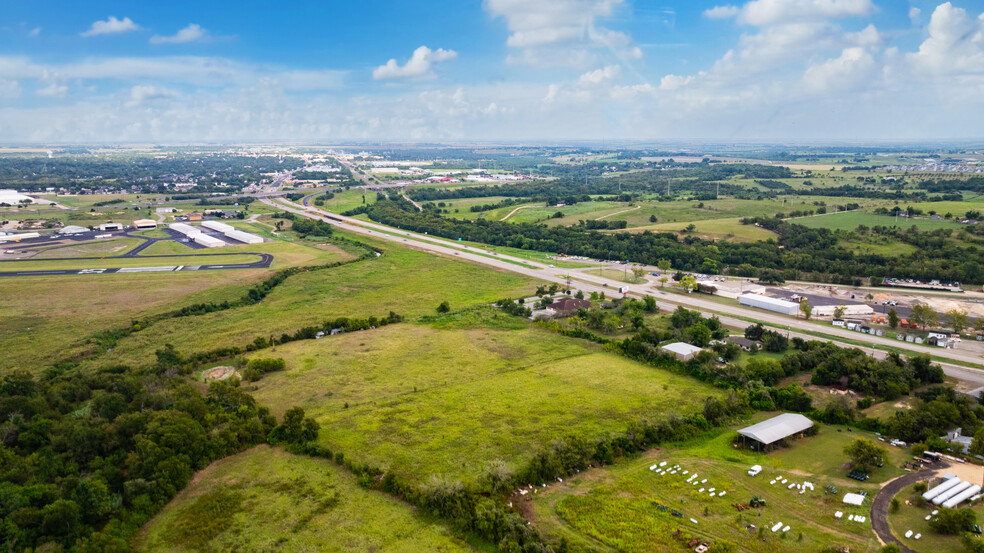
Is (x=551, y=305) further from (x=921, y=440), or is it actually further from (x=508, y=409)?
(x=921, y=440)

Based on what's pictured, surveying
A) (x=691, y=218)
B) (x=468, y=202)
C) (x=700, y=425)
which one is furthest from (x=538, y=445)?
(x=468, y=202)

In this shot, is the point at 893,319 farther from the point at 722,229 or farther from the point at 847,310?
the point at 722,229

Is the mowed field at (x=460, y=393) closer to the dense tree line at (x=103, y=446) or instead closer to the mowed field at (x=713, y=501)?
the mowed field at (x=713, y=501)

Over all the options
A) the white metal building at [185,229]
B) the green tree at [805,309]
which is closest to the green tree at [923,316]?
the green tree at [805,309]

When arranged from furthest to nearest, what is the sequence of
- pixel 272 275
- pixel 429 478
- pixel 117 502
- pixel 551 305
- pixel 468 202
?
pixel 468 202, pixel 272 275, pixel 551 305, pixel 429 478, pixel 117 502

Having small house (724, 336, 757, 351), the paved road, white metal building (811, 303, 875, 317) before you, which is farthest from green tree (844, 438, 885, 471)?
white metal building (811, 303, 875, 317)
